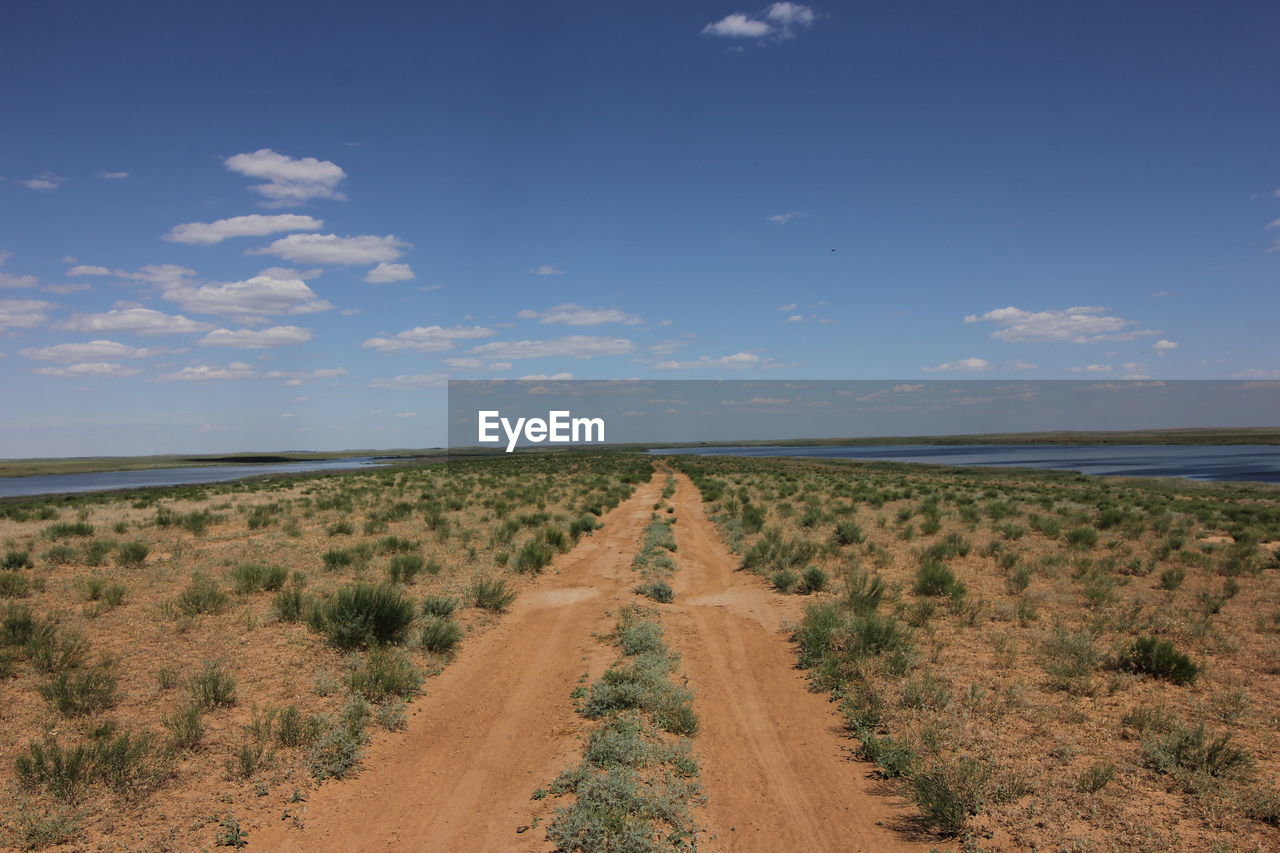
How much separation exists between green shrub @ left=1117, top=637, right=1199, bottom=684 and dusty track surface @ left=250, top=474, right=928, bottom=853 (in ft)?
14.2

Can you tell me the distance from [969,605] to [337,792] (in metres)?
10.3

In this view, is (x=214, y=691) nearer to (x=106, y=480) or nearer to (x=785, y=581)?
(x=785, y=581)

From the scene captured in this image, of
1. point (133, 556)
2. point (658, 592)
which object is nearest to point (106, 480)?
point (133, 556)

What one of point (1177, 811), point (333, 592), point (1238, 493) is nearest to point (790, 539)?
point (333, 592)

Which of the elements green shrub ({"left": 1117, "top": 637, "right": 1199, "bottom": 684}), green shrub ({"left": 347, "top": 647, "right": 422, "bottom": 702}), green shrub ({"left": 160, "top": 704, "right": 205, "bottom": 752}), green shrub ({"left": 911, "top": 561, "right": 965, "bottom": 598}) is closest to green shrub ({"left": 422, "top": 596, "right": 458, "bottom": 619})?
green shrub ({"left": 347, "top": 647, "right": 422, "bottom": 702})

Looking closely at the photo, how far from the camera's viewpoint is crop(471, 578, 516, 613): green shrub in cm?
1190

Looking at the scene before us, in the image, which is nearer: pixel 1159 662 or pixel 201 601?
pixel 1159 662

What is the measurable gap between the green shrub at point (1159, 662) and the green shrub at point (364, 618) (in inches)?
400

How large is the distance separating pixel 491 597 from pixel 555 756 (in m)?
5.97

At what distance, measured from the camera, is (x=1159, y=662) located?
8.19 meters

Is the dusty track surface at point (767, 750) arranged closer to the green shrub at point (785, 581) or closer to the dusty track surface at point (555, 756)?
the dusty track surface at point (555, 756)

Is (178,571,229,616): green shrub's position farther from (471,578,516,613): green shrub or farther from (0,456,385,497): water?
(0,456,385,497): water

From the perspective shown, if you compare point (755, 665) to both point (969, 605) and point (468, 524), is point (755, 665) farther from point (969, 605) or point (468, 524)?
point (468, 524)

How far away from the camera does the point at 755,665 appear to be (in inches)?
356
